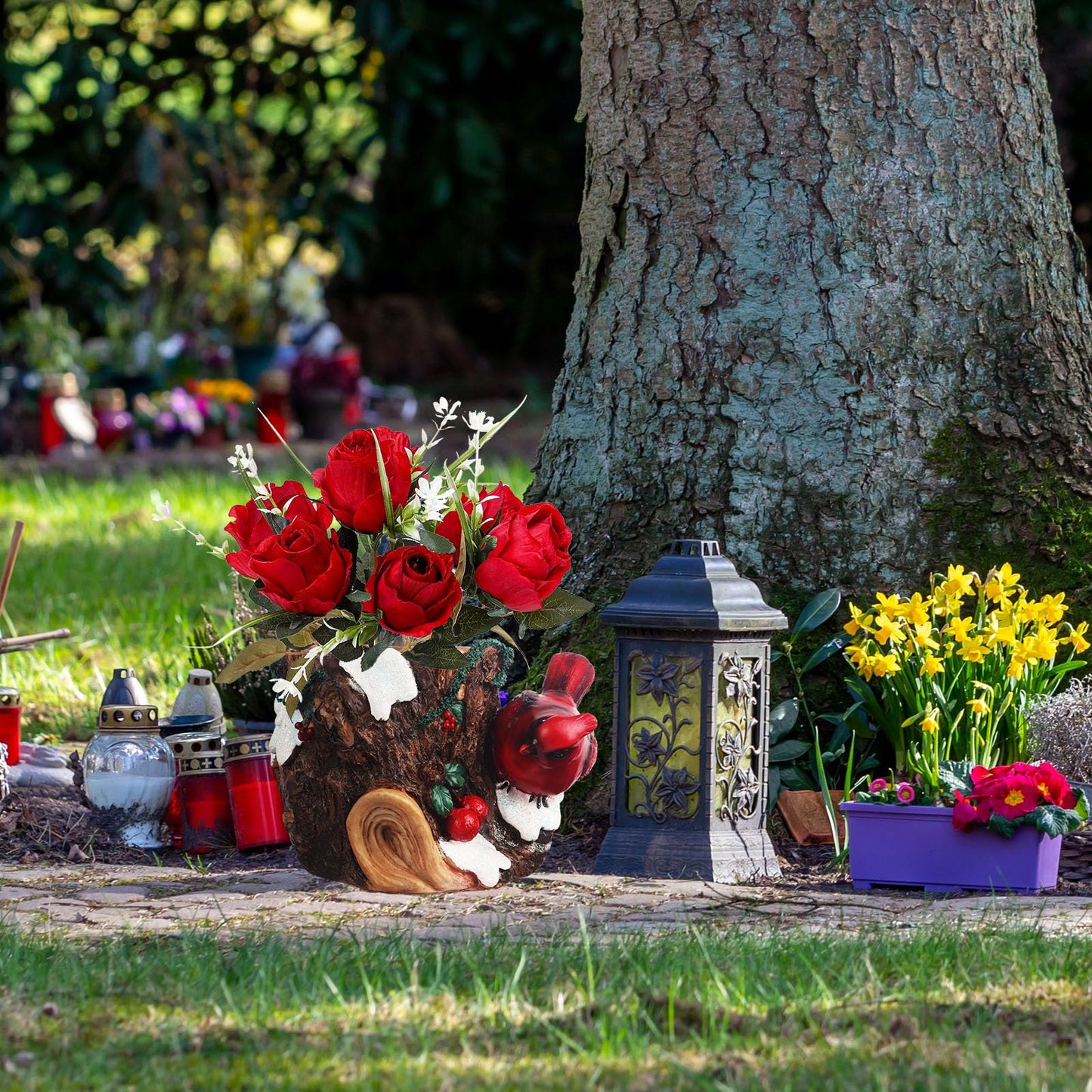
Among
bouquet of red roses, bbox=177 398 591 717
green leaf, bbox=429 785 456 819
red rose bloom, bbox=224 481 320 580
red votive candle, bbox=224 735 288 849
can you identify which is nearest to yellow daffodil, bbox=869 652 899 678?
bouquet of red roses, bbox=177 398 591 717

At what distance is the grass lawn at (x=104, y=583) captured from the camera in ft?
19.0

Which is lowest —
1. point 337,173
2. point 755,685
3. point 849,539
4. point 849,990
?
point 849,990

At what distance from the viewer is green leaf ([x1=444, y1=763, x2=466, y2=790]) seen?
3.46 m

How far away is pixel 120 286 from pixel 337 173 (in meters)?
1.87

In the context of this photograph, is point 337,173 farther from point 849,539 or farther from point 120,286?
point 849,539

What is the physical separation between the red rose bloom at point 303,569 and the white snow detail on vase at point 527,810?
516 mm

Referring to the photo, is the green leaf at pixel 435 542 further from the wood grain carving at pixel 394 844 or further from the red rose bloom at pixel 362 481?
the wood grain carving at pixel 394 844

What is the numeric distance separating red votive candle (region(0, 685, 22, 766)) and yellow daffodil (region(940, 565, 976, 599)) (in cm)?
227

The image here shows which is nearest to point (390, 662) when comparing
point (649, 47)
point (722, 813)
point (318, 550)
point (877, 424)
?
point (318, 550)

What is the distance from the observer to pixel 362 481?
135 inches

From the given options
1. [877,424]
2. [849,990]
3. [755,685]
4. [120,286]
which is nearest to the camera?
[849,990]

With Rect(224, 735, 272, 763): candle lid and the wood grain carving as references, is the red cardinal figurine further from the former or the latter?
Rect(224, 735, 272, 763): candle lid

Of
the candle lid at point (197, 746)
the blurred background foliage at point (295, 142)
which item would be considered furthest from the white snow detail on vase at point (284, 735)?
the blurred background foliage at point (295, 142)

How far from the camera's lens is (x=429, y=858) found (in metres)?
3.42
